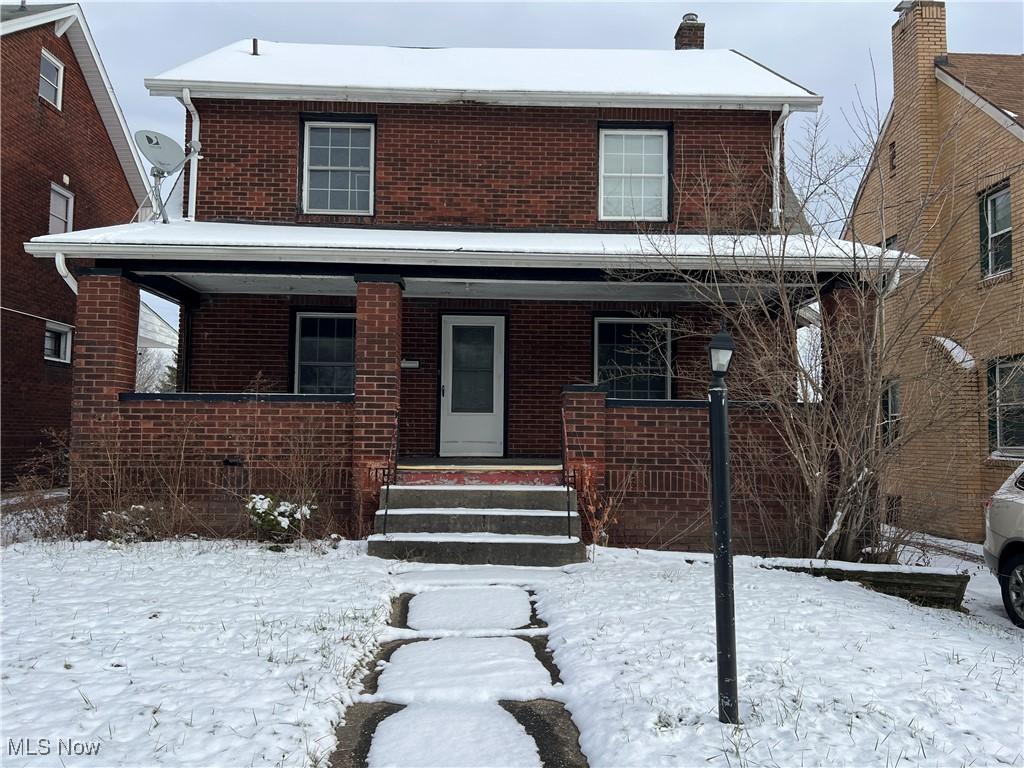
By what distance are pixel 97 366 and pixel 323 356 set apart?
2.95 m

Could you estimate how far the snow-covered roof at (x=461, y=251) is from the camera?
7.77m

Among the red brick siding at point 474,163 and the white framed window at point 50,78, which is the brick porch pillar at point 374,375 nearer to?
the red brick siding at point 474,163

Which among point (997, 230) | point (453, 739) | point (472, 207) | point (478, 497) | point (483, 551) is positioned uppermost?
point (997, 230)

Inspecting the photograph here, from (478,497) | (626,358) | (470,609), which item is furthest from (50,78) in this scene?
(470,609)

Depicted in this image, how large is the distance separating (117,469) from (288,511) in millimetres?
2095

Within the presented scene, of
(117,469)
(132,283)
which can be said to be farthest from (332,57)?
(117,469)

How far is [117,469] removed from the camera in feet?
25.7

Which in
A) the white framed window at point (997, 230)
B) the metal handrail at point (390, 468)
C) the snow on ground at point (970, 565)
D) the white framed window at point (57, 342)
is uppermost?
the white framed window at point (997, 230)

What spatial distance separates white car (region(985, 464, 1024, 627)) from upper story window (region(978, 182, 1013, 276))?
610cm

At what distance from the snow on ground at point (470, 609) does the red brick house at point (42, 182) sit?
10103mm

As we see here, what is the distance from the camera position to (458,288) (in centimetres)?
913

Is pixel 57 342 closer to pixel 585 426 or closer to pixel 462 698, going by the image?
pixel 585 426

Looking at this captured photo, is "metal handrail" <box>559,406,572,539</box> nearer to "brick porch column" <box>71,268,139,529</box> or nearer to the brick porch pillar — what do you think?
the brick porch pillar

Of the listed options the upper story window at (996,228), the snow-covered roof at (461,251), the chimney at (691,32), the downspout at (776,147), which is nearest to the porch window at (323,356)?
the snow-covered roof at (461,251)
